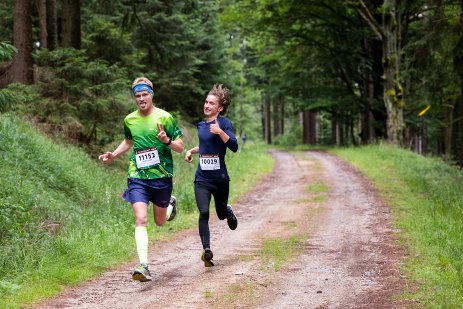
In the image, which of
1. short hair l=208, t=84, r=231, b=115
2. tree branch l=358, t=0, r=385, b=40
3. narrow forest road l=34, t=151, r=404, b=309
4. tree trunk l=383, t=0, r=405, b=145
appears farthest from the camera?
tree branch l=358, t=0, r=385, b=40

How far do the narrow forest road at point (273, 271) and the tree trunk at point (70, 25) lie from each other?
7.21m

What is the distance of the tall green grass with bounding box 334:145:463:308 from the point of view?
5.96 metres

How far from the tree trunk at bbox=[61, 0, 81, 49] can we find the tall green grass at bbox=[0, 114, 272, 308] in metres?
3.74

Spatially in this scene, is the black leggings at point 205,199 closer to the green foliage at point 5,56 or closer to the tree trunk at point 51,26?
the green foliage at point 5,56

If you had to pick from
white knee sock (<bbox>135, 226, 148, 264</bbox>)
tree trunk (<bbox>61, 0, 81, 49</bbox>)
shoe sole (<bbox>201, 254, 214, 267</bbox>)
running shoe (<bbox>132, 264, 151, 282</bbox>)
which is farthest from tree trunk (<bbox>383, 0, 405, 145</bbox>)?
running shoe (<bbox>132, 264, 151, 282</bbox>)

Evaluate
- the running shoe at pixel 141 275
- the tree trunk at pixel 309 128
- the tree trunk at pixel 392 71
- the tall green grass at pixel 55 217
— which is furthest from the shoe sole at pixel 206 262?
the tree trunk at pixel 309 128

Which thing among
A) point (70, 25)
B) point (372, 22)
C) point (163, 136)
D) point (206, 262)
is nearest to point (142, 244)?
point (206, 262)

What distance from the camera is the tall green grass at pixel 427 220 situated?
5.96m

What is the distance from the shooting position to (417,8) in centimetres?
2402

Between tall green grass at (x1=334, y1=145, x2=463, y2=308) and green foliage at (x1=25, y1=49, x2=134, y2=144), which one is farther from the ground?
green foliage at (x1=25, y1=49, x2=134, y2=144)

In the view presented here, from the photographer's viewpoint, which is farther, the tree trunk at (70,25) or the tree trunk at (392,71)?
the tree trunk at (392,71)

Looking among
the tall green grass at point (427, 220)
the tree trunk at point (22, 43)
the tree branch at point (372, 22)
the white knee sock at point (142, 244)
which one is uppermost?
the tree branch at point (372, 22)

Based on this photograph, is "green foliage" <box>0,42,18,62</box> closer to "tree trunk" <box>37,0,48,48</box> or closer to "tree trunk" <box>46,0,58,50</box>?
"tree trunk" <box>37,0,48,48</box>

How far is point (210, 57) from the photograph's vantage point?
28094mm
